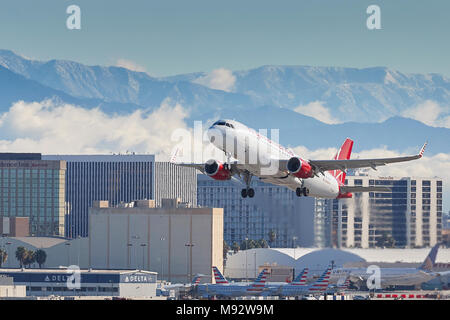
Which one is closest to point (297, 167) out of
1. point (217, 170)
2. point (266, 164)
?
point (266, 164)

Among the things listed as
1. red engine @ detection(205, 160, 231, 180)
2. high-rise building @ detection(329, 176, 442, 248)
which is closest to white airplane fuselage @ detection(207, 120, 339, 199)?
red engine @ detection(205, 160, 231, 180)

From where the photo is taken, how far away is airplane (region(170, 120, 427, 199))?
9106cm

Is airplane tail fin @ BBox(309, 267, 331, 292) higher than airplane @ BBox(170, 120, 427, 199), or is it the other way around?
airplane @ BBox(170, 120, 427, 199)

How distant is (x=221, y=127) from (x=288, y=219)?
41324 millimetres

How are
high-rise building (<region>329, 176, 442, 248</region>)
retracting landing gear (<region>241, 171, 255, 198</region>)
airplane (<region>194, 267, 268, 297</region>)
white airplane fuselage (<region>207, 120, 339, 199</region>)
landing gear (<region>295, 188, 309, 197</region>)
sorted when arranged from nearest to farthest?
white airplane fuselage (<region>207, 120, 339, 199</region>) → retracting landing gear (<region>241, 171, 255, 198</region>) → landing gear (<region>295, 188, 309, 197</region>) → high-rise building (<region>329, 176, 442, 248</region>) → airplane (<region>194, 267, 268, 297</region>)

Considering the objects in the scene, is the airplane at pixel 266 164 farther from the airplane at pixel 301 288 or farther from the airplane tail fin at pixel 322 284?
the airplane at pixel 301 288

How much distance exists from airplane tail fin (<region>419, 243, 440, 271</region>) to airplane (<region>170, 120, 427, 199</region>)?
56.7 meters

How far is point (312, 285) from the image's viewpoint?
180625 mm

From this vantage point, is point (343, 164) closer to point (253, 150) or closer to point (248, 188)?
point (248, 188)

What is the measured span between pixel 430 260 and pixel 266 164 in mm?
94330

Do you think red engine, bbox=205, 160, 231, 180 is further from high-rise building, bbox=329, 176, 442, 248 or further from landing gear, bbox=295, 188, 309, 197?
high-rise building, bbox=329, 176, 442, 248

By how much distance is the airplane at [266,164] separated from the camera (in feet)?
299
